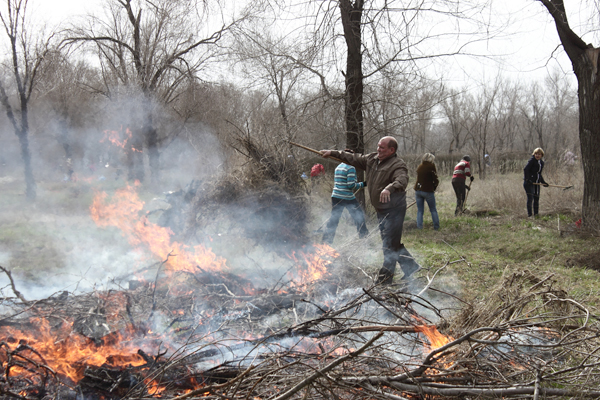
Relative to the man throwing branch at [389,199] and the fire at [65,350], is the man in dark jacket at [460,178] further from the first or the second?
the fire at [65,350]

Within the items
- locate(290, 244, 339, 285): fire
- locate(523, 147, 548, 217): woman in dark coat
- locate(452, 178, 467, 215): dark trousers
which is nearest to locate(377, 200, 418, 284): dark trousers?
locate(290, 244, 339, 285): fire

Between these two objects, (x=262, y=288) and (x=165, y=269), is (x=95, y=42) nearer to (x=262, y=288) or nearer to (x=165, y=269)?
(x=165, y=269)

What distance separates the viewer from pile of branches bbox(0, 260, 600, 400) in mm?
2164

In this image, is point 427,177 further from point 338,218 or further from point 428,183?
point 338,218

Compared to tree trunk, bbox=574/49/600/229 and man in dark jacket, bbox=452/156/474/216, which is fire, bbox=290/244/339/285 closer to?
tree trunk, bbox=574/49/600/229

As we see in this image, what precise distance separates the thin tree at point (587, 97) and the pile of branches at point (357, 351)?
526cm

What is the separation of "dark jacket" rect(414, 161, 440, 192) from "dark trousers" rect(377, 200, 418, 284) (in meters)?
4.02

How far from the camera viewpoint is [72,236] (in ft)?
29.7

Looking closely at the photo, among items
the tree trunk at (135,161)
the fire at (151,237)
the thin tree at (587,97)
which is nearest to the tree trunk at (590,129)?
the thin tree at (587,97)

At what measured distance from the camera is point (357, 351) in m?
1.91

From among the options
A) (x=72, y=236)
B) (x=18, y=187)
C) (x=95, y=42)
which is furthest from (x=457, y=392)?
(x=18, y=187)

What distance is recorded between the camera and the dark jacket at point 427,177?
8680 millimetres

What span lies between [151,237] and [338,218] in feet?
10.0

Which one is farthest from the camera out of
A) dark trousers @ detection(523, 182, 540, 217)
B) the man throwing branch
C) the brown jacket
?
dark trousers @ detection(523, 182, 540, 217)
